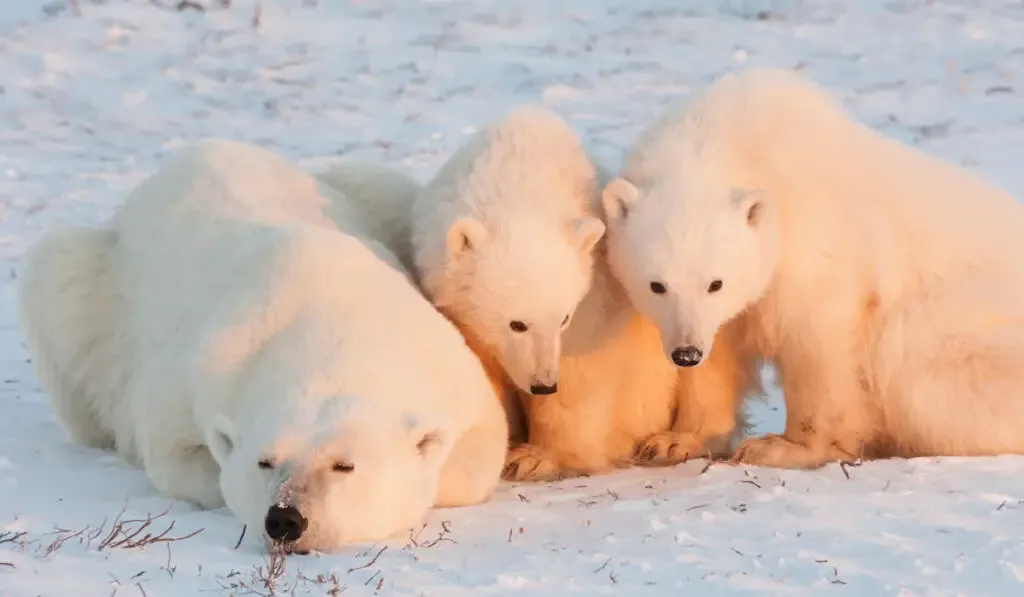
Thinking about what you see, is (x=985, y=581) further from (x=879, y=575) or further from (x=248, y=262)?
(x=248, y=262)

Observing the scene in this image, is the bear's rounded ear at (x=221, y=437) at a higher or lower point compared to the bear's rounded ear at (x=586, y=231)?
lower

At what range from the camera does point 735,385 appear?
6.73 metres

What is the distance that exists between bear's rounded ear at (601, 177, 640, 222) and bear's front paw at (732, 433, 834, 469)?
1204 millimetres

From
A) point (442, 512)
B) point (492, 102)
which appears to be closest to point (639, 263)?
point (442, 512)

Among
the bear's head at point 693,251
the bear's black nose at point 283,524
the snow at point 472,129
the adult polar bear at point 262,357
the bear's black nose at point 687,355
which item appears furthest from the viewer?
the bear's head at point 693,251

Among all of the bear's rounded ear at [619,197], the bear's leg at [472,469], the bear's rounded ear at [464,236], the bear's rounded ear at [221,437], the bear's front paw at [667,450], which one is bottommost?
the bear's front paw at [667,450]

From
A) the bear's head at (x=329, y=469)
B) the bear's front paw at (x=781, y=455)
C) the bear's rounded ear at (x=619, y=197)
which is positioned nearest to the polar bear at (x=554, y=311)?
the bear's rounded ear at (x=619, y=197)

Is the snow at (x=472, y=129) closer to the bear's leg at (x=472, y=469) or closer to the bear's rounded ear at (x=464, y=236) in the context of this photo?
the bear's leg at (x=472, y=469)

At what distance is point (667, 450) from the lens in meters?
6.58

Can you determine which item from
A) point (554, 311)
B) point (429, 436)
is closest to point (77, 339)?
point (554, 311)

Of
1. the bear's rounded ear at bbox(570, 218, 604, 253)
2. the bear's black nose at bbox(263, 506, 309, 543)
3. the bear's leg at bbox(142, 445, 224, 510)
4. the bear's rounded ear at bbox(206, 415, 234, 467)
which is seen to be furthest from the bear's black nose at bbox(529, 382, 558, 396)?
the bear's black nose at bbox(263, 506, 309, 543)

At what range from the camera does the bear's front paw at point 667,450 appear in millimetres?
6530

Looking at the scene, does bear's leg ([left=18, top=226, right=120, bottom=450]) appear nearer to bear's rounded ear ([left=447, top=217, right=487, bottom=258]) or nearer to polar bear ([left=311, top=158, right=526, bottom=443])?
polar bear ([left=311, top=158, right=526, bottom=443])

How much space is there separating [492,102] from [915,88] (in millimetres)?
4272
